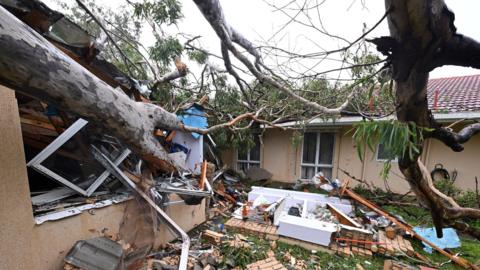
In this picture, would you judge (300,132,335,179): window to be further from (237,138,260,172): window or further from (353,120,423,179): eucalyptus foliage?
(353,120,423,179): eucalyptus foliage

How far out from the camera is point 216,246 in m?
3.95

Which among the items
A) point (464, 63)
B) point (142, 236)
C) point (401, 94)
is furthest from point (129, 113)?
point (142, 236)

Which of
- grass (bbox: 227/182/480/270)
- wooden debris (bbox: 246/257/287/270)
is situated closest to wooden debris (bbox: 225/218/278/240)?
grass (bbox: 227/182/480/270)

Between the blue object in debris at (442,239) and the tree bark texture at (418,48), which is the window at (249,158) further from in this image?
the tree bark texture at (418,48)

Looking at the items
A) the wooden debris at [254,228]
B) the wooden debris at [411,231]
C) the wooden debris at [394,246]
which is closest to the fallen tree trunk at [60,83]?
the wooden debris at [254,228]

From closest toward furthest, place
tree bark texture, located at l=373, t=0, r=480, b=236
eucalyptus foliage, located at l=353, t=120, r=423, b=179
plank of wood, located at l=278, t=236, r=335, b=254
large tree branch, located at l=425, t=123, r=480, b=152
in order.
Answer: tree bark texture, located at l=373, t=0, r=480, b=236 < eucalyptus foliage, located at l=353, t=120, r=423, b=179 < large tree branch, located at l=425, t=123, r=480, b=152 < plank of wood, located at l=278, t=236, r=335, b=254

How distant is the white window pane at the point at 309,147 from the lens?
25.9 feet

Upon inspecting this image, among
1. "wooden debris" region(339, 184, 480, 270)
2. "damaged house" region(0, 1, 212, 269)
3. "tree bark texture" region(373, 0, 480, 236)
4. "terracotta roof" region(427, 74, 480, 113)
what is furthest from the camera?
"terracotta roof" region(427, 74, 480, 113)

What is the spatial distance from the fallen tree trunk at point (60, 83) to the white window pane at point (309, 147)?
288 inches

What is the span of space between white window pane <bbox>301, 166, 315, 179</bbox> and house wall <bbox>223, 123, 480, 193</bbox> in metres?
0.20

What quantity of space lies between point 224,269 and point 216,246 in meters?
0.67

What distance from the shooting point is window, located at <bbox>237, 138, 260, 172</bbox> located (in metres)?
9.02

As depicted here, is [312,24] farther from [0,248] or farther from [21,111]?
[21,111]

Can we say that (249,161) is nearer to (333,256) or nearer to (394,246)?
(333,256)
